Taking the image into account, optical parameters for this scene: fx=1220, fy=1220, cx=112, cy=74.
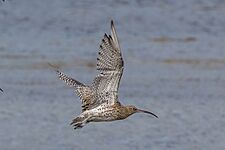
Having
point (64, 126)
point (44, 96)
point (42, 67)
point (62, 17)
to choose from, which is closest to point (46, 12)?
point (62, 17)

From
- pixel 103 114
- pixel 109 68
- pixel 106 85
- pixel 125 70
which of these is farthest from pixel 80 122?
pixel 125 70

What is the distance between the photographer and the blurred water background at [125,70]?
11.9 metres

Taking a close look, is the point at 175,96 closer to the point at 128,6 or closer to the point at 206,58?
the point at 206,58

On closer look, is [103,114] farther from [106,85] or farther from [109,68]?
[109,68]

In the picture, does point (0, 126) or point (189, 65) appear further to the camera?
point (189, 65)

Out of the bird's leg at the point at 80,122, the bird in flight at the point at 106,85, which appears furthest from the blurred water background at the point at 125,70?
the bird's leg at the point at 80,122

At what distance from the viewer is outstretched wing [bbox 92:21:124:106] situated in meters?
8.70

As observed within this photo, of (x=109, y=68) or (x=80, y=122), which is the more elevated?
(x=109, y=68)

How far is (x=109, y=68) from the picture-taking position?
344 inches

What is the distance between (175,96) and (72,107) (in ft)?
4.11

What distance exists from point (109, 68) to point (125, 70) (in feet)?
19.2

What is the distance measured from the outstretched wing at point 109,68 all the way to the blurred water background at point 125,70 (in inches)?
107

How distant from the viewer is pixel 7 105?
42.1ft

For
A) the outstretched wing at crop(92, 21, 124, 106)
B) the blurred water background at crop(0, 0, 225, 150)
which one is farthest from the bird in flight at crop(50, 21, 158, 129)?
the blurred water background at crop(0, 0, 225, 150)
